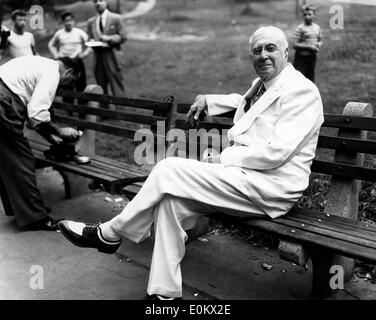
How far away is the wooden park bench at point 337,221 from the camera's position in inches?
114

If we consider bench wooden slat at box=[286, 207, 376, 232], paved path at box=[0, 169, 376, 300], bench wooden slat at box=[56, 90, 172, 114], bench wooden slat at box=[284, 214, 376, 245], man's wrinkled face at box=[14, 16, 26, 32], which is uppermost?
man's wrinkled face at box=[14, 16, 26, 32]

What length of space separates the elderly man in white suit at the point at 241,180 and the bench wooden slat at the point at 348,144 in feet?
1.02

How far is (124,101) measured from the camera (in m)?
4.93

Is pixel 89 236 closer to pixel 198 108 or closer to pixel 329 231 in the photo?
pixel 198 108

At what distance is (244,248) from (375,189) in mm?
1220

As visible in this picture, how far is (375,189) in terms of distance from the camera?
4273 millimetres

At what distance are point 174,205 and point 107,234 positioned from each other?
1.68 feet

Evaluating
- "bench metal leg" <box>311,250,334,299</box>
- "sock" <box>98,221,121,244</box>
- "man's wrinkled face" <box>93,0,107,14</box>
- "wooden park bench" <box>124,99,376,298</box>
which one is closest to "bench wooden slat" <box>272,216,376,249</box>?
"wooden park bench" <box>124,99,376,298</box>

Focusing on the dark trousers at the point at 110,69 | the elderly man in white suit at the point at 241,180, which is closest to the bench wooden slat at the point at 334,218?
the elderly man in white suit at the point at 241,180

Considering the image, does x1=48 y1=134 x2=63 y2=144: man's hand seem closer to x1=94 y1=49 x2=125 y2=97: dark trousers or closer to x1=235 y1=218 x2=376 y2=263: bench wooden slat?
x1=235 y1=218 x2=376 y2=263: bench wooden slat

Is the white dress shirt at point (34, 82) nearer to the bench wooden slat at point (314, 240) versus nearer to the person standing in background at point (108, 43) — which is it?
the bench wooden slat at point (314, 240)

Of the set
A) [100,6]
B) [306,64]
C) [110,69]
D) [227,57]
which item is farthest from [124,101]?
[227,57]

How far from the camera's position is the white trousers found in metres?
2.98
